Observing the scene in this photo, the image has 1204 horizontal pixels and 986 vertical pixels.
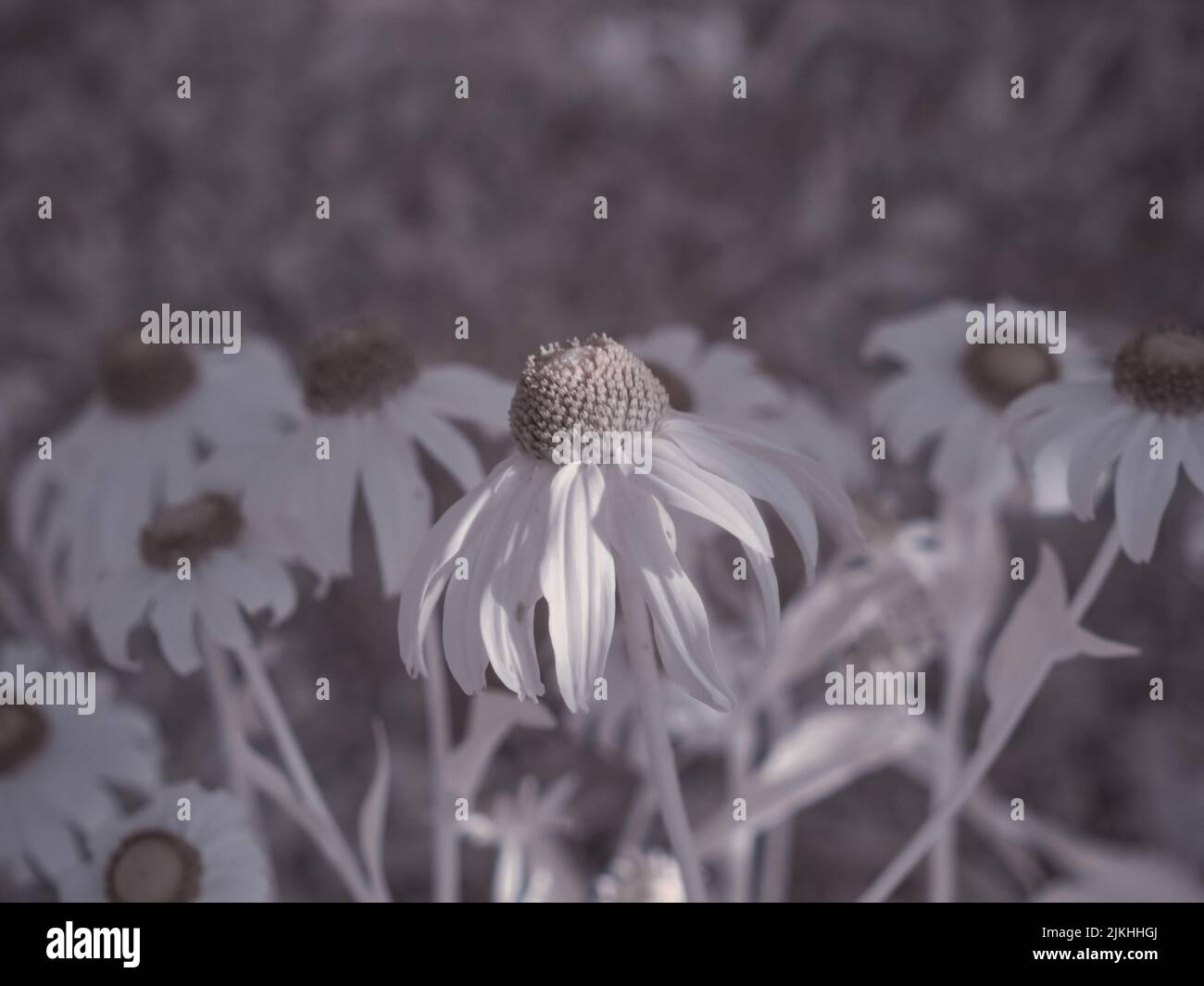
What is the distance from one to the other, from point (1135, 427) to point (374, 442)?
13.8 inches

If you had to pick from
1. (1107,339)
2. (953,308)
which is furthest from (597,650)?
(1107,339)

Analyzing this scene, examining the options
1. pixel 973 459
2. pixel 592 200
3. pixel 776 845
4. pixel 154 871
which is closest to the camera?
pixel 154 871

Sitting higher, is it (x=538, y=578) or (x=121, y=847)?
(x=538, y=578)

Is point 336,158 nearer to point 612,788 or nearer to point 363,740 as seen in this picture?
point 363,740

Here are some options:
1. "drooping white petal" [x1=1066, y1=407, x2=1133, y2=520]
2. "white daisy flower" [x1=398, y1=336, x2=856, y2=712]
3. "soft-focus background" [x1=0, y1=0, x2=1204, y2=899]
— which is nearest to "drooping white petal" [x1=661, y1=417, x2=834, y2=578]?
"white daisy flower" [x1=398, y1=336, x2=856, y2=712]

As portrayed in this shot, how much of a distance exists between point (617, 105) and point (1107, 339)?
548 millimetres

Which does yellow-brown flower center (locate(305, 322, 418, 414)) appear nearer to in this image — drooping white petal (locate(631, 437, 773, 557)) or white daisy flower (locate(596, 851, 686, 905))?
drooping white petal (locate(631, 437, 773, 557))

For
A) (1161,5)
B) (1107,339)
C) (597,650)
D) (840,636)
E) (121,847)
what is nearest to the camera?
(597,650)

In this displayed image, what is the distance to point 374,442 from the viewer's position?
1.81 ft

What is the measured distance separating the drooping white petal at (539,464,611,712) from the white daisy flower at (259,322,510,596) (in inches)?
5.8

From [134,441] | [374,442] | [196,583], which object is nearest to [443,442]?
[374,442]

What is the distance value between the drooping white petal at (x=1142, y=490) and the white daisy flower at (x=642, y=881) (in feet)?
1.12

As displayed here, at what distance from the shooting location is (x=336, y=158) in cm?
115

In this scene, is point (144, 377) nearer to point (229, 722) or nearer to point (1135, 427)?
point (229, 722)
